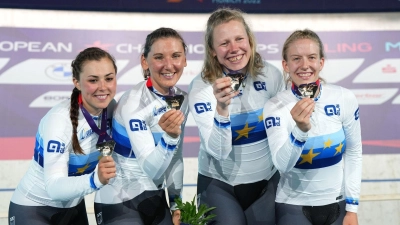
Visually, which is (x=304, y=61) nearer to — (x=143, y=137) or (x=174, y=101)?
(x=174, y=101)

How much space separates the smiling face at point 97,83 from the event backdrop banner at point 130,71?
2.78 m

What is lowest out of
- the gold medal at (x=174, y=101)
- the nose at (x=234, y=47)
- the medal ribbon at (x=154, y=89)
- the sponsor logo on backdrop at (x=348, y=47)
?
the gold medal at (x=174, y=101)

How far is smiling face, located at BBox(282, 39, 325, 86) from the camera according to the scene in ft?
10.8

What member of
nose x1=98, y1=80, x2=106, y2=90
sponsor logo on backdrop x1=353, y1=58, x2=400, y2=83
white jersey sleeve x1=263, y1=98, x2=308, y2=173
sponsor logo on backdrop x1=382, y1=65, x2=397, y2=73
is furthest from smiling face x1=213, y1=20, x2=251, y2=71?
sponsor logo on backdrop x1=382, y1=65, x2=397, y2=73

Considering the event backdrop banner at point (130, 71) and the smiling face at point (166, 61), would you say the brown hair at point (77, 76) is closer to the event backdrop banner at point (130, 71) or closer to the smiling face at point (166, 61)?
the smiling face at point (166, 61)

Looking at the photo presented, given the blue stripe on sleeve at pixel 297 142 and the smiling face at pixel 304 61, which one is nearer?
the blue stripe on sleeve at pixel 297 142

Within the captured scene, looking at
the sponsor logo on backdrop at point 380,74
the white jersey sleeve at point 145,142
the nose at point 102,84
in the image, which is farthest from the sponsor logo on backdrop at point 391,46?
the nose at point 102,84

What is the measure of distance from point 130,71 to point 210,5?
3.87 feet

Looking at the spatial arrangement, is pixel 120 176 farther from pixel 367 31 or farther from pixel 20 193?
pixel 367 31

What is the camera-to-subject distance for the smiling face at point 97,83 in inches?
127

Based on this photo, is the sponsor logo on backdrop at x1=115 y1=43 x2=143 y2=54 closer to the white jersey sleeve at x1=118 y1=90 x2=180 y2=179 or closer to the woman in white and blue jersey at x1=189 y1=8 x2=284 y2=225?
the woman in white and blue jersey at x1=189 y1=8 x2=284 y2=225

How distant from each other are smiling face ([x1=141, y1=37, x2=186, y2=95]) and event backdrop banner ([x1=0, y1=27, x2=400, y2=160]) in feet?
8.90

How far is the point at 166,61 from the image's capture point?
11.0 ft

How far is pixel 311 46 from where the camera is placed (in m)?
3.35
